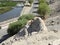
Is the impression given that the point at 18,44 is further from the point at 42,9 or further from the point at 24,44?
the point at 42,9

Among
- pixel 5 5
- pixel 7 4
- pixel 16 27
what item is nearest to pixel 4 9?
pixel 5 5

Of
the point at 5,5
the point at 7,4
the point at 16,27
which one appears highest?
the point at 16,27

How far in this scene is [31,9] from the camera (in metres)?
53.7

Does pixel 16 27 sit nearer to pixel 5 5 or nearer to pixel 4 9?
pixel 4 9

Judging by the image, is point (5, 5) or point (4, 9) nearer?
point (4, 9)

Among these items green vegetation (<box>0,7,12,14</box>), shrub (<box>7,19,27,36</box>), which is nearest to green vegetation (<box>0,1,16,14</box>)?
green vegetation (<box>0,7,12,14</box>)

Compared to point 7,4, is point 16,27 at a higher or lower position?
higher

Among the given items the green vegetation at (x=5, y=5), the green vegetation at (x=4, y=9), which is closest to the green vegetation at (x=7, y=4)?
the green vegetation at (x=5, y=5)

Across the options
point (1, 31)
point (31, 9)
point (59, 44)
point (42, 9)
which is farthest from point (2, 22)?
point (59, 44)

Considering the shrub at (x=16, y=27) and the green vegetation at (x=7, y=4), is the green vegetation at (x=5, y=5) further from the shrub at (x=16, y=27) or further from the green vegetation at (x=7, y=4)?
the shrub at (x=16, y=27)

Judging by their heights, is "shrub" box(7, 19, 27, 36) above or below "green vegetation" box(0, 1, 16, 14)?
above

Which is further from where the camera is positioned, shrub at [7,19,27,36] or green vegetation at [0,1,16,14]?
green vegetation at [0,1,16,14]

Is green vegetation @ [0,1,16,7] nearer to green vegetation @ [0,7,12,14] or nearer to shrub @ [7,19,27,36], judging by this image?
green vegetation @ [0,7,12,14]

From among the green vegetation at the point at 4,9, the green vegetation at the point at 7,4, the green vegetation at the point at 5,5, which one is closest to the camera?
the green vegetation at the point at 4,9
